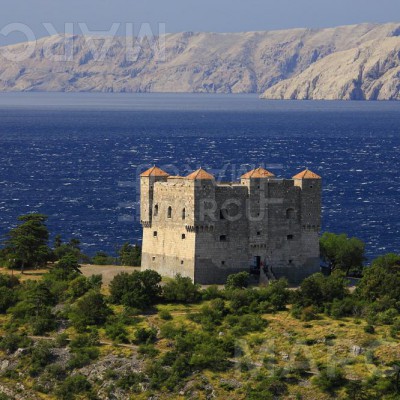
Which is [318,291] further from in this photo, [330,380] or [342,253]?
[342,253]

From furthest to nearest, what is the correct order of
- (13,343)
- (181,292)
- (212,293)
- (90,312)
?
(212,293)
(181,292)
(90,312)
(13,343)

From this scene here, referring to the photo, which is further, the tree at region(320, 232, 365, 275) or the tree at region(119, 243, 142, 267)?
the tree at region(119, 243, 142, 267)

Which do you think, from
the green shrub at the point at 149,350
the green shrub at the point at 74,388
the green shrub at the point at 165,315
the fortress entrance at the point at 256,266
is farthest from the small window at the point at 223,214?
the green shrub at the point at 74,388

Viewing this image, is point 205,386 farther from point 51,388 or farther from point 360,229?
point 360,229

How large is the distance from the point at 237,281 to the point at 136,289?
755 cm

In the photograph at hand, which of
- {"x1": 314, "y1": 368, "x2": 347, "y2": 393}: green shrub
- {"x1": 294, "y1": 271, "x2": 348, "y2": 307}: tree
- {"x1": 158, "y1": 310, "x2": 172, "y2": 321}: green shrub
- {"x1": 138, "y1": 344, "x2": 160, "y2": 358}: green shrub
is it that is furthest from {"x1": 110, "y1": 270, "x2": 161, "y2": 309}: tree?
{"x1": 314, "y1": 368, "x2": 347, "y2": 393}: green shrub

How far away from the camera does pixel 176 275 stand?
309 feet

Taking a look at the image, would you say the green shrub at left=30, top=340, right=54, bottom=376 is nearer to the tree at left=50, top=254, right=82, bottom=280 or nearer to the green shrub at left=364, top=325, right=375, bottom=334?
the tree at left=50, top=254, right=82, bottom=280

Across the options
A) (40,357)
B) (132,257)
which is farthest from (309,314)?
(132,257)

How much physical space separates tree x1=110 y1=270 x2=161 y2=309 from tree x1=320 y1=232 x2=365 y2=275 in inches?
685

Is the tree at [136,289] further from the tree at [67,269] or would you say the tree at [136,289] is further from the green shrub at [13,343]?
the green shrub at [13,343]

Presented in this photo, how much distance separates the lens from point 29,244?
100875 millimetres

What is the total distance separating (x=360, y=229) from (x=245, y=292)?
2024 inches

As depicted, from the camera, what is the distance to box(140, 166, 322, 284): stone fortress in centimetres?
9294
